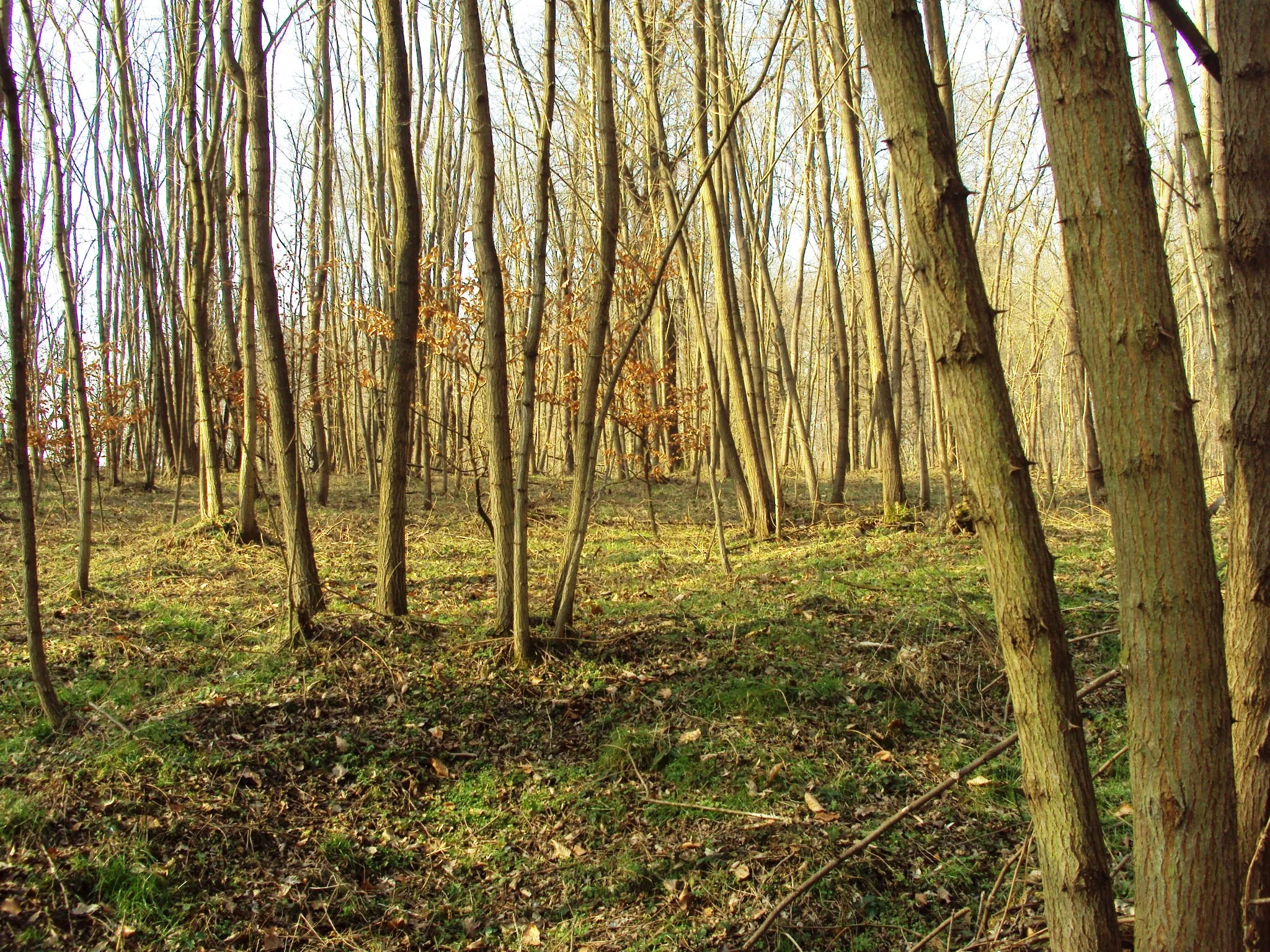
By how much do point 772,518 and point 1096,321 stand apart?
7613mm

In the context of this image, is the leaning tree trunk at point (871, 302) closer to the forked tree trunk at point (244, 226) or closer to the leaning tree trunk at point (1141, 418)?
the forked tree trunk at point (244, 226)

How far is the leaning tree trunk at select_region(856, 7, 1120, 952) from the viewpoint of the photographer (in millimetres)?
1722

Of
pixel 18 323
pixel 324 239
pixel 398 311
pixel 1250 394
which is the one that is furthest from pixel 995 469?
pixel 324 239

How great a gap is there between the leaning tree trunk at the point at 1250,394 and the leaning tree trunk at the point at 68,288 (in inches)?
251

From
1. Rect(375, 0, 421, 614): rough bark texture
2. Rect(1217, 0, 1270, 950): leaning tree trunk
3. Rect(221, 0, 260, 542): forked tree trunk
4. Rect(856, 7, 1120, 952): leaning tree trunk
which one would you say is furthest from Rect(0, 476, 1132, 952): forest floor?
Rect(221, 0, 260, 542): forked tree trunk

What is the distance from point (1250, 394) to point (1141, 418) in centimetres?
75

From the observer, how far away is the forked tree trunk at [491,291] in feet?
16.4

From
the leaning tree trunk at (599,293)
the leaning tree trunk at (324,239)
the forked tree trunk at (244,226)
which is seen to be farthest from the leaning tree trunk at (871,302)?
the leaning tree trunk at (324,239)

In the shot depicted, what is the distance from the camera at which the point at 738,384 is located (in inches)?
340

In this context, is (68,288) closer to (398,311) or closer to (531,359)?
(398,311)

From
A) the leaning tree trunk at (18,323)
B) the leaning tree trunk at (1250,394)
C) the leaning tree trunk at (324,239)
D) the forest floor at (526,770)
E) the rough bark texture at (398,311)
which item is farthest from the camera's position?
the leaning tree trunk at (324,239)

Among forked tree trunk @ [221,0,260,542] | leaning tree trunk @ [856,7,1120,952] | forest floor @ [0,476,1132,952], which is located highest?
forked tree trunk @ [221,0,260,542]

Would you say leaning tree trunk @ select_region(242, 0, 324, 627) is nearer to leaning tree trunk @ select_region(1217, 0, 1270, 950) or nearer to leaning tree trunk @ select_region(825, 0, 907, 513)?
leaning tree trunk @ select_region(1217, 0, 1270, 950)

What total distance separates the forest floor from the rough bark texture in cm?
44
